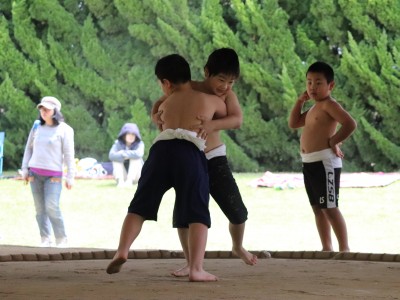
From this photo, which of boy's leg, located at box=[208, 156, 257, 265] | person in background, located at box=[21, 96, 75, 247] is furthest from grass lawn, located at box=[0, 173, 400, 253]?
boy's leg, located at box=[208, 156, 257, 265]

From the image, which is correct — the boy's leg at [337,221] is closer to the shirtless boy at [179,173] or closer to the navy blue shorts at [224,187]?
the navy blue shorts at [224,187]

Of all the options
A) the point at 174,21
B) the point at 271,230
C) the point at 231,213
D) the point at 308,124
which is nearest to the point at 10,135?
the point at 174,21

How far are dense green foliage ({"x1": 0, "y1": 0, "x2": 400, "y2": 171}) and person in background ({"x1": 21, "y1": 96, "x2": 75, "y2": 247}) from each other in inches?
181

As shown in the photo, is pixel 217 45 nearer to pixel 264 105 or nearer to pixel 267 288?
pixel 264 105

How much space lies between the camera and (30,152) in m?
5.72

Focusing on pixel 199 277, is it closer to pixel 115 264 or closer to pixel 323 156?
pixel 115 264

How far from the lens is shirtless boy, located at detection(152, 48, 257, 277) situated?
3162 mm

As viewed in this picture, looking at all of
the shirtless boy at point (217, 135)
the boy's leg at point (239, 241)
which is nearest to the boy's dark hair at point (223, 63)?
the shirtless boy at point (217, 135)

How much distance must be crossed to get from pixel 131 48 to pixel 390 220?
4385 mm

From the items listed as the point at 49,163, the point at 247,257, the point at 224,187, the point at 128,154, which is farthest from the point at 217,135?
the point at 128,154

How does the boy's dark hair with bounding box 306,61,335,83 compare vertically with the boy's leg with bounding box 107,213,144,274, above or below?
above

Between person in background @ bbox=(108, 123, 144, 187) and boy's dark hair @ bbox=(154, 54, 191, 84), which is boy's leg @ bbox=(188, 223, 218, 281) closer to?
boy's dark hair @ bbox=(154, 54, 191, 84)

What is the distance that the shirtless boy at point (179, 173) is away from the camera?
2994mm

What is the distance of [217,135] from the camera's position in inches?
131
